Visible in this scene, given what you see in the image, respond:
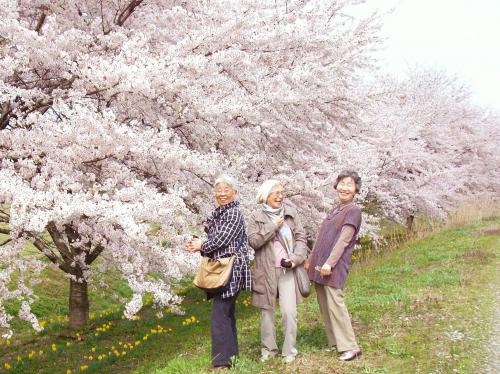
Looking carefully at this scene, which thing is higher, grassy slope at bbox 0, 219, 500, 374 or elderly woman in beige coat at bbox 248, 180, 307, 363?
elderly woman in beige coat at bbox 248, 180, 307, 363

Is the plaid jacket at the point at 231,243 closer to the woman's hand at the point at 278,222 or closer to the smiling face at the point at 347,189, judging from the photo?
the woman's hand at the point at 278,222

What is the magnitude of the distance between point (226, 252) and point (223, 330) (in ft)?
2.63

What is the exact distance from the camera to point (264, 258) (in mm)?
4977

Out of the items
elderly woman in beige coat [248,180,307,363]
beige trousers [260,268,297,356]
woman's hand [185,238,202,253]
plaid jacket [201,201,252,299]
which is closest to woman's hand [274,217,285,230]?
elderly woman in beige coat [248,180,307,363]

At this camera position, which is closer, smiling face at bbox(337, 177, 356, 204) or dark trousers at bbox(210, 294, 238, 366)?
dark trousers at bbox(210, 294, 238, 366)

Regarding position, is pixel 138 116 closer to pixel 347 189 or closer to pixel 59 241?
pixel 59 241

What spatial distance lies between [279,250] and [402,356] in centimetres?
170

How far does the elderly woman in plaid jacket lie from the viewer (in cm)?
479

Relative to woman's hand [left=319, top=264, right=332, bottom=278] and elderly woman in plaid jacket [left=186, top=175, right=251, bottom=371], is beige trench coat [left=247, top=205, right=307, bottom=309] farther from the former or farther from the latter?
woman's hand [left=319, top=264, right=332, bottom=278]

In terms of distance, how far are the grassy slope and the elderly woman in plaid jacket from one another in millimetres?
258

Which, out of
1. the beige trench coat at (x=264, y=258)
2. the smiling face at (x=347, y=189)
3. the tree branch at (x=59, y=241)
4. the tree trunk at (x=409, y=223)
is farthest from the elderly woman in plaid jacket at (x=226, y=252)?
the tree trunk at (x=409, y=223)

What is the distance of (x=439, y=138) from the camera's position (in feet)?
78.9

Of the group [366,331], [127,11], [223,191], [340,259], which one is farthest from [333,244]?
[127,11]

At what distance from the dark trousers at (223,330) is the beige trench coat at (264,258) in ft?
0.86
